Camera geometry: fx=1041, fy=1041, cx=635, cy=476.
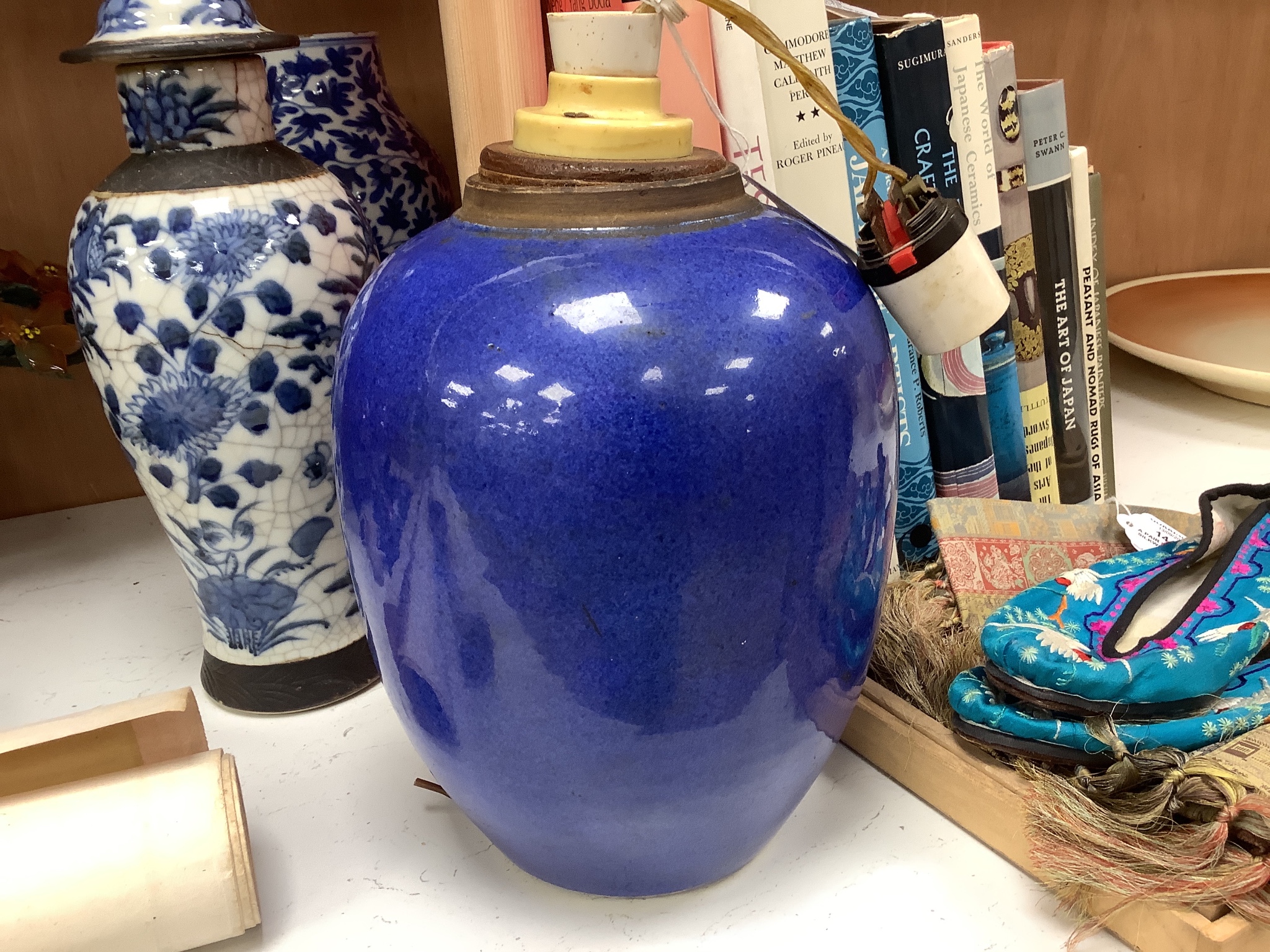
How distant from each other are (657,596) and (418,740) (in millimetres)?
187

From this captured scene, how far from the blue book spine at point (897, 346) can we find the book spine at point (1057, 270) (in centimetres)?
15

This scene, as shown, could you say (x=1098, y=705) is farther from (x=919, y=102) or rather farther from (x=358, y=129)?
(x=358, y=129)

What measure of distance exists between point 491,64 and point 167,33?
20cm

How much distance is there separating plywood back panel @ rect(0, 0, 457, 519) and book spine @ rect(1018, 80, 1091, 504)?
0.58 m

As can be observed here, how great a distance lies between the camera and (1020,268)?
0.87 meters

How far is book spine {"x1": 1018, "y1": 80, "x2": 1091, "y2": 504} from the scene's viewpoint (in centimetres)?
85

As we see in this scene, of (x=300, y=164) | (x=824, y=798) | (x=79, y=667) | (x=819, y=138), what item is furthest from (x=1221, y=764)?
(x=79, y=667)

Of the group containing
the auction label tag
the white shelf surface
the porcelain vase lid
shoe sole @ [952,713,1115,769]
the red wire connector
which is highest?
the porcelain vase lid

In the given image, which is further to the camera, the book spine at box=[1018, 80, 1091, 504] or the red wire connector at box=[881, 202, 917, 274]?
the book spine at box=[1018, 80, 1091, 504]

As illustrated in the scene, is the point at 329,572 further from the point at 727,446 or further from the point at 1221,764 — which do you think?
the point at 1221,764

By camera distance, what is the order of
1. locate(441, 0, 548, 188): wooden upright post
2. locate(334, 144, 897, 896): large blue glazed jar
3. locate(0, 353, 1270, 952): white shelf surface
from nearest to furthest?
locate(334, 144, 897, 896): large blue glazed jar, locate(0, 353, 1270, 952): white shelf surface, locate(441, 0, 548, 188): wooden upright post

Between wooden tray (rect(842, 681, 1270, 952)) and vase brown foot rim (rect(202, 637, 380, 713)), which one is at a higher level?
vase brown foot rim (rect(202, 637, 380, 713))

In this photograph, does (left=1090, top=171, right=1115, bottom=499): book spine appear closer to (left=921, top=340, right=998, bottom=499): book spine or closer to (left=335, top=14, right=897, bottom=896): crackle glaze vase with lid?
(left=921, top=340, right=998, bottom=499): book spine

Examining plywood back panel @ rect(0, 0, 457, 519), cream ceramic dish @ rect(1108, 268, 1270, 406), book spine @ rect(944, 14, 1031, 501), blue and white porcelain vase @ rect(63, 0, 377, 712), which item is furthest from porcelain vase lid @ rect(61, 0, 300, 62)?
cream ceramic dish @ rect(1108, 268, 1270, 406)
